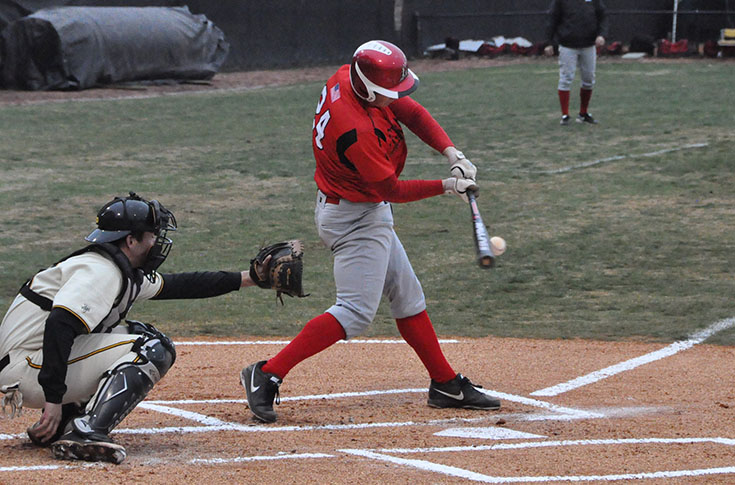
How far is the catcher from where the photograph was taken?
3.80m

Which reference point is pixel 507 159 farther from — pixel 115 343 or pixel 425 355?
pixel 115 343

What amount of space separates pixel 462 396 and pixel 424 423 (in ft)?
1.11

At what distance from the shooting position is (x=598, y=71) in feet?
76.0

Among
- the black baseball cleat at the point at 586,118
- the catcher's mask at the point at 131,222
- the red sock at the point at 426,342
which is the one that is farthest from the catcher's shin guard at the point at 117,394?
the black baseball cleat at the point at 586,118

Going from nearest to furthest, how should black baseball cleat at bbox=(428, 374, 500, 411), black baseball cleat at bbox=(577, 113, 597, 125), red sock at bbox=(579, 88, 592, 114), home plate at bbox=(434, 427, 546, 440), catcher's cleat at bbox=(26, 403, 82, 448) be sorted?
catcher's cleat at bbox=(26, 403, 82, 448)
home plate at bbox=(434, 427, 546, 440)
black baseball cleat at bbox=(428, 374, 500, 411)
red sock at bbox=(579, 88, 592, 114)
black baseball cleat at bbox=(577, 113, 597, 125)

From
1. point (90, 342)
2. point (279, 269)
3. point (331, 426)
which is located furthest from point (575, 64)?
point (90, 342)

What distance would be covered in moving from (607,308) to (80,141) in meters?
9.49

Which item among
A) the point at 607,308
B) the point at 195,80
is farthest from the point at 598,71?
the point at 607,308

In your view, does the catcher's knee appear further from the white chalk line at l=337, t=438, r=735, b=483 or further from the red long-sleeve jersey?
the red long-sleeve jersey

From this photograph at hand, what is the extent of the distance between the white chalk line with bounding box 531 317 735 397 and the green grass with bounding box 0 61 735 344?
0.12 meters

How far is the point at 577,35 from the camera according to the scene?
46.2ft

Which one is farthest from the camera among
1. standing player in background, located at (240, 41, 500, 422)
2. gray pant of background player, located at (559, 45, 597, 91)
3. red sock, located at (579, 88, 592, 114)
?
red sock, located at (579, 88, 592, 114)

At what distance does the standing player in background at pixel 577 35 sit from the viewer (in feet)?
46.2

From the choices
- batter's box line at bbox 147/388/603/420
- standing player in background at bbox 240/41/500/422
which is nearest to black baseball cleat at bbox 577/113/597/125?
batter's box line at bbox 147/388/603/420
